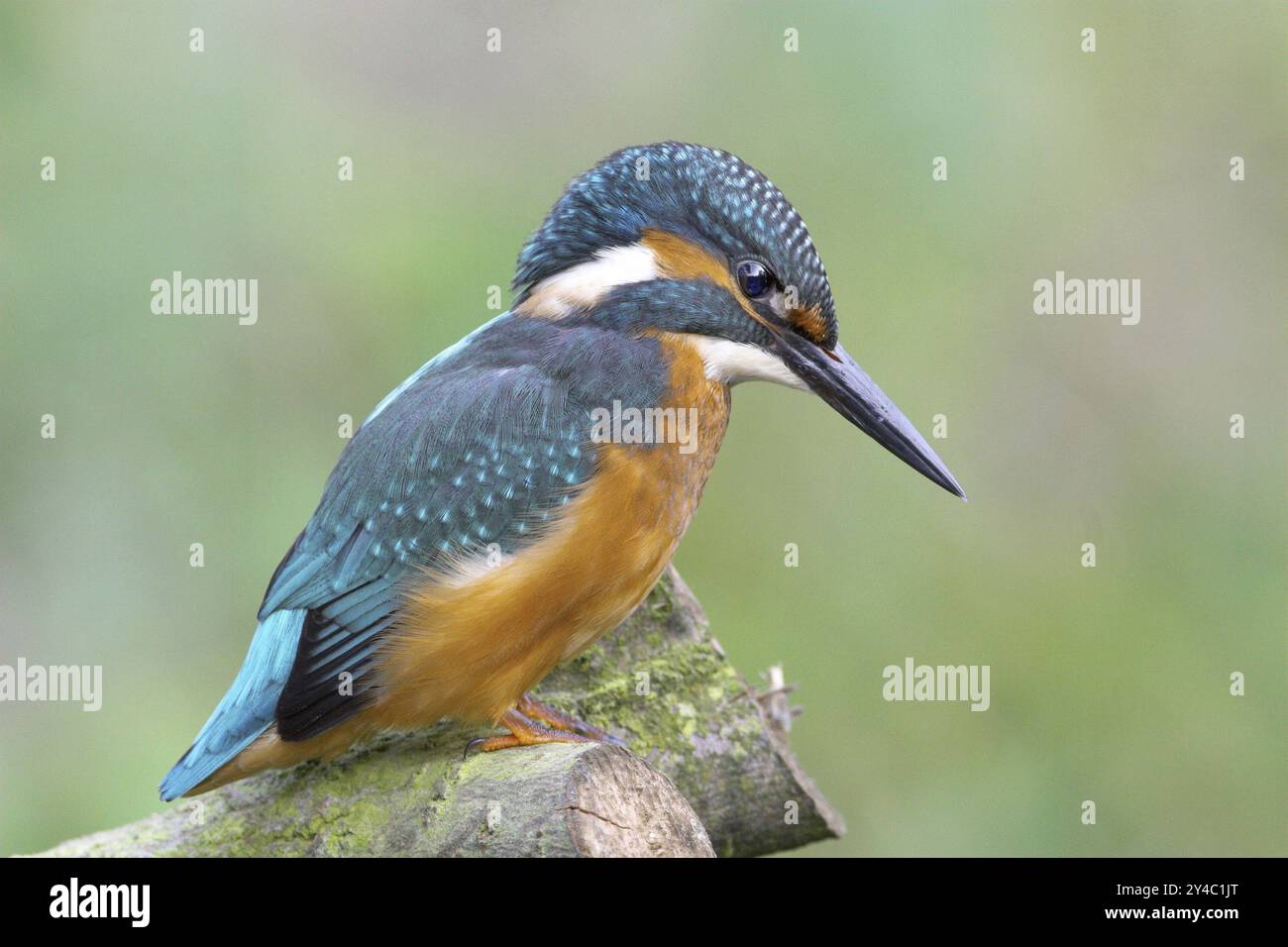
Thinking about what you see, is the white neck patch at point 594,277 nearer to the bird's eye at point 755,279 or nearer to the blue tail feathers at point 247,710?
the bird's eye at point 755,279

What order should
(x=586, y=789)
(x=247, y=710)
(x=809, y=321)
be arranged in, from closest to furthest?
(x=586, y=789) → (x=247, y=710) → (x=809, y=321)

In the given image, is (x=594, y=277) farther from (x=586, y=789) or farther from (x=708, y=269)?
(x=586, y=789)

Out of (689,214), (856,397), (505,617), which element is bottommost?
(505,617)

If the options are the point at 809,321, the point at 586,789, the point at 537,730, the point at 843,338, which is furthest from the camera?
the point at 843,338

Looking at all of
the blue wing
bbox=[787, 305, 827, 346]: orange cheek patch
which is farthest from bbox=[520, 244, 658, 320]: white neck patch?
bbox=[787, 305, 827, 346]: orange cheek patch

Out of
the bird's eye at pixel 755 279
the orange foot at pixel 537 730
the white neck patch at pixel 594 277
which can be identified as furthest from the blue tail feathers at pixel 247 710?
the bird's eye at pixel 755 279

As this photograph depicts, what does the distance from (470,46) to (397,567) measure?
11.1 ft

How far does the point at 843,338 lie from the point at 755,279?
77.3 inches

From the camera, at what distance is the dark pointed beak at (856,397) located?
10.7ft

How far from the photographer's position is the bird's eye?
126 inches

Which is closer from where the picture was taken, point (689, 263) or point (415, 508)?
point (415, 508)

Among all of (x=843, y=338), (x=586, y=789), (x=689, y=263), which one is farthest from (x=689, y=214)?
(x=843, y=338)

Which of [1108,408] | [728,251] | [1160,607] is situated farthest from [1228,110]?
[728,251]

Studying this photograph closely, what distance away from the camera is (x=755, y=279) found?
10.5 feet
